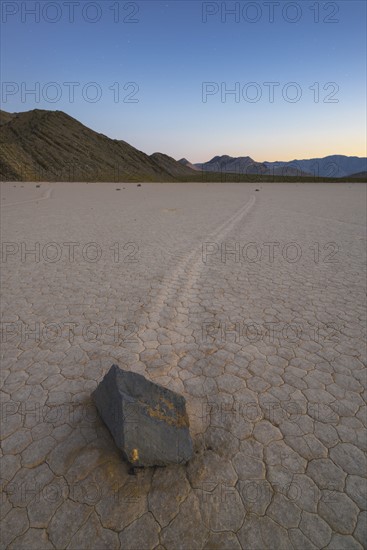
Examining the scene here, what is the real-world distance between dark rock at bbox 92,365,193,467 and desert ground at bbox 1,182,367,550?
0.47 ft

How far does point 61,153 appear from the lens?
7369cm

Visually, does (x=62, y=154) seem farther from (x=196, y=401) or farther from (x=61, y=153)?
(x=196, y=401)

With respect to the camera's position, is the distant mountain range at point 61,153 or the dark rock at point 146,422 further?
the distant mountain range at point 61,153

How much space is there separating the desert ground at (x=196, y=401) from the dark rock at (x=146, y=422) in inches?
5.7

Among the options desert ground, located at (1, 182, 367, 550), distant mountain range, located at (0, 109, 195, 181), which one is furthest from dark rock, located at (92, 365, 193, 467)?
distant mountain range, located at (0, 109, 195, 181)

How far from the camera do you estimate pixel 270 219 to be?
1480cm

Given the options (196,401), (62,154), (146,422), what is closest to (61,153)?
Result: (62,154)

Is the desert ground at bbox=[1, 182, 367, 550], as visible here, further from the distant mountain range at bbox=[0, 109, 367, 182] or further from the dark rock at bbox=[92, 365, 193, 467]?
the distant mountain range at bbox=[0, 109, 367, 182]

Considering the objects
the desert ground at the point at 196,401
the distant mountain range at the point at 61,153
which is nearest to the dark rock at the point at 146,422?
the desert ground at the point at 196,401

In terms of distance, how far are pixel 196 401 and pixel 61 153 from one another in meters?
82.8

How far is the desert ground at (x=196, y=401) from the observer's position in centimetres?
193

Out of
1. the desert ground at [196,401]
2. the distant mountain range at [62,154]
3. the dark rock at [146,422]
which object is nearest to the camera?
the desert ground at [196,401]

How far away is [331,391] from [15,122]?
102 meters

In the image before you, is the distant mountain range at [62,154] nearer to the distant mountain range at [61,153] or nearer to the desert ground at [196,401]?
the distant mountain range at [61,153]
